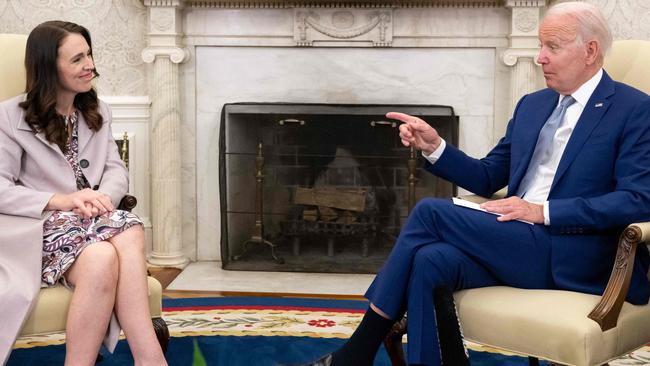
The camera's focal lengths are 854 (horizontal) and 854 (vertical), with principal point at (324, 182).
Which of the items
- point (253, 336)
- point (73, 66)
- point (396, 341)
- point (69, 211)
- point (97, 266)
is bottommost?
point (253, 336)

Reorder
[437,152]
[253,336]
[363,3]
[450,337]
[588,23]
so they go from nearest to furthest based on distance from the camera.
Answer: [450,337], [588,23], [437,152], [253,336], [363,3]

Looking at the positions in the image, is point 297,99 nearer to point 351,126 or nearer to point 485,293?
point 351,126

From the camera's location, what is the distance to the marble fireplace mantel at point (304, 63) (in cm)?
446

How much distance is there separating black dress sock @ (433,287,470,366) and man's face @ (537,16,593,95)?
0.74 meters

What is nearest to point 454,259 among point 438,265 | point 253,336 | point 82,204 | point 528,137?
point 438,265

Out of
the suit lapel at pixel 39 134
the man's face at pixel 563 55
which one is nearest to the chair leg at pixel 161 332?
the suit lapel at pixel 39 134

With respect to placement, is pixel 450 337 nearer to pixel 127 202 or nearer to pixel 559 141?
pixel 559 141

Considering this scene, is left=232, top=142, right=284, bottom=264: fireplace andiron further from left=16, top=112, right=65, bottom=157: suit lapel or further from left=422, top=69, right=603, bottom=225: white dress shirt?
left=422, top=69, right=603, bottom=225: white dress shirt

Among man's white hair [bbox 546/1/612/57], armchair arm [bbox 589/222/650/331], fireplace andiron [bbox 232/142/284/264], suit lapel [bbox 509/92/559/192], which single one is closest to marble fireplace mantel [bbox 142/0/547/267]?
fireplace andiron [bbox 232/142/284/264]

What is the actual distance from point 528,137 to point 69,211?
1.38 m

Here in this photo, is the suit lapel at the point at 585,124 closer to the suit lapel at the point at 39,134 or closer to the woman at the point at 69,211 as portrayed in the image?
the woman at the point at 69,211

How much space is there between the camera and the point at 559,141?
2473mm

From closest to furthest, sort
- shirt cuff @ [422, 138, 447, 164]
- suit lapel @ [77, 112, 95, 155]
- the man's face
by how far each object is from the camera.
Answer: the man's face → shirt cuff @ [422, 138, 447, 164] → suit lapel @ [77, 112, 95, 155]

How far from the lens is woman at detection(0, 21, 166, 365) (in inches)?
92.0
